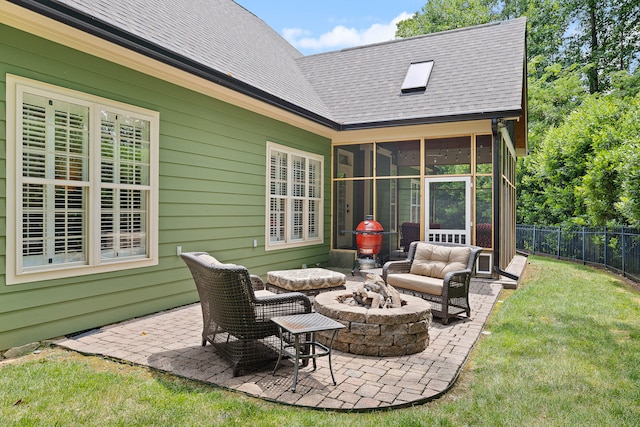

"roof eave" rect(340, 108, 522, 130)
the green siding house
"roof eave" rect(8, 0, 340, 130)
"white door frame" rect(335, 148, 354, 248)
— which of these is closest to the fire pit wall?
the green siding house

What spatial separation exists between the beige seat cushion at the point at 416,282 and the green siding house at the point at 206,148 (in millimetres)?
2539

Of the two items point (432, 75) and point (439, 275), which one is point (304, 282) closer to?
point (439, 275)

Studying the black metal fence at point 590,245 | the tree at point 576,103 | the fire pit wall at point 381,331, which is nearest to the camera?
the fire pit wall at point 381,331

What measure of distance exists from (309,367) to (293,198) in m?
4.72

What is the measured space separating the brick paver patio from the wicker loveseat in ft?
1.17

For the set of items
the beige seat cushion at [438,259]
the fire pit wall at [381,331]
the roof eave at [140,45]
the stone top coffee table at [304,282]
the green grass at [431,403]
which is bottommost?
the green grass at [431,403]

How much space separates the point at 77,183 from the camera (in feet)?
13.9

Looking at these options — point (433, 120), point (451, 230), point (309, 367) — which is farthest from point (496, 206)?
point (309, 367)

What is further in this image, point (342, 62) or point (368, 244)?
point (342, 62)

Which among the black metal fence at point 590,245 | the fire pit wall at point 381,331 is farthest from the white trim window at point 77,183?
the black metal fence at point 590,245

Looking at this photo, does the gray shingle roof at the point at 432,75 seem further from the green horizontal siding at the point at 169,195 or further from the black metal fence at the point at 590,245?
the black metal fence at the point at 590,245

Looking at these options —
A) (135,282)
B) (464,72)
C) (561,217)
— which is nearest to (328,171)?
(464,72)

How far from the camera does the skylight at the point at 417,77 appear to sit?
8.92 m

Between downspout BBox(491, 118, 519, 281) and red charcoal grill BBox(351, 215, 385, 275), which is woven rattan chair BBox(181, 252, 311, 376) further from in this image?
downspout BBox(491, 118, 519, 281)
